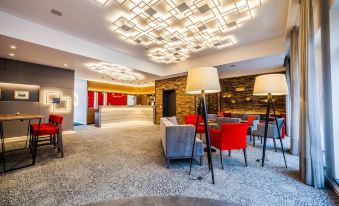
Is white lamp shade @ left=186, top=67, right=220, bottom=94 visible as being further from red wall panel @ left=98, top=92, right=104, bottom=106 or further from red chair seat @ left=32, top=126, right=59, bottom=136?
red wall panel @ left=98, top=92, right=104, bottom=106

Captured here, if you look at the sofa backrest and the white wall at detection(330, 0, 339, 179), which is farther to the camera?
the sofa backrest

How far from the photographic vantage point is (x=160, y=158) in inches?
139

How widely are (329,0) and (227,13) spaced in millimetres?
1907

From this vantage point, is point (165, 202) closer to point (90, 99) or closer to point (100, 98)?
point (90, 99)

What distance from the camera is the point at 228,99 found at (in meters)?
9.25

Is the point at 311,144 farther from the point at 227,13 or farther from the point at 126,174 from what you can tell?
the point at 227,13

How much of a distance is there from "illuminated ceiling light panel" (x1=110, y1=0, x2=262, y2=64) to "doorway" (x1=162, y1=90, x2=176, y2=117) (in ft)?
12.9

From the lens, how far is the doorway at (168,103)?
9.50m

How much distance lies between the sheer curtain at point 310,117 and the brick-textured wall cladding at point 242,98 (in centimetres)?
599

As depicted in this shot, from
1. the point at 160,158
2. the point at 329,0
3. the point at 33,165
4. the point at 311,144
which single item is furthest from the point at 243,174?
the point at 33,165

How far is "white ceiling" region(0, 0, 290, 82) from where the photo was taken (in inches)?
142

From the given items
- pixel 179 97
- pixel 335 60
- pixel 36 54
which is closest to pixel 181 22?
pixel 335 60

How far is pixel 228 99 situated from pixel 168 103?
12.0ft

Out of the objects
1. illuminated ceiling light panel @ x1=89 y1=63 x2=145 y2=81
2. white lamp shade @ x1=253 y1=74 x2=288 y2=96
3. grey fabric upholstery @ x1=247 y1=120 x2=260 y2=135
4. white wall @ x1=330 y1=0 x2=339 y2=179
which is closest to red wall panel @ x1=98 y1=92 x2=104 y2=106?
illuminated ceiling light panel @ x1=89 y1=63 x2=145 y2=81
